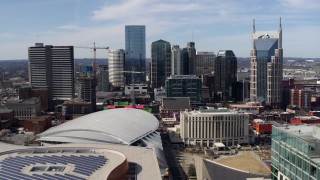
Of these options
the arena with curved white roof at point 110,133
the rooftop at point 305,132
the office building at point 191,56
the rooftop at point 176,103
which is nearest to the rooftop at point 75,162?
the rooftop at point 305,132

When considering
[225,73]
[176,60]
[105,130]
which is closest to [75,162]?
[105,130]

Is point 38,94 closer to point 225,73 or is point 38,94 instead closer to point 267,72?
point 225,73

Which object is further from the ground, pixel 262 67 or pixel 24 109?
pixel 262 67

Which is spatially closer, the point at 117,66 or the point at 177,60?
the point at 177,60

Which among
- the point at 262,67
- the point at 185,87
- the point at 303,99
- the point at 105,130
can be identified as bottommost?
the point at 105,130

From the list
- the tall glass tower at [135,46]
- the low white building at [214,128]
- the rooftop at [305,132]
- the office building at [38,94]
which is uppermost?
the tall glass tower at [135,46]

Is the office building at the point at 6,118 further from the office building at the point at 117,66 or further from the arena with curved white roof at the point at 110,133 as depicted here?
the office building at the point at 117,66

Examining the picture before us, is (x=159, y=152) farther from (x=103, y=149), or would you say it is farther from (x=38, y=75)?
(x=38, y=75)

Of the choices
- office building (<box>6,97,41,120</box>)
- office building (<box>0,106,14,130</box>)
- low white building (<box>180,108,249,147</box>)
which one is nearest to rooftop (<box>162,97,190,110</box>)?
low white building (<box>180,108,249,147</box>)
